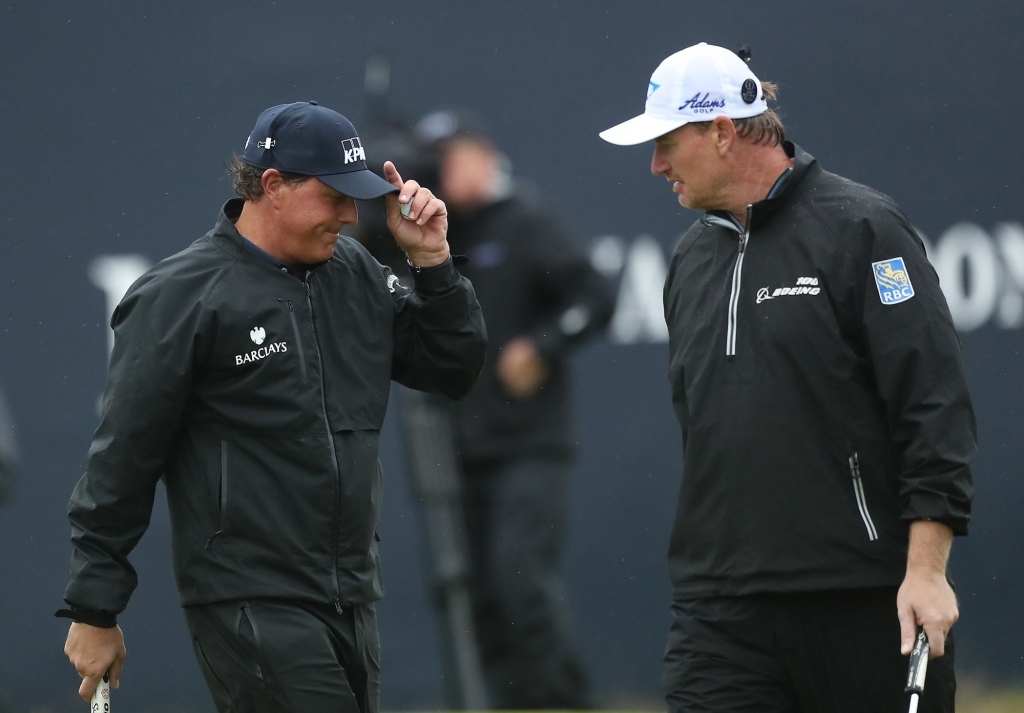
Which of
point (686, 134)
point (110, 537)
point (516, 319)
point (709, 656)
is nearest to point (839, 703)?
point (709, 656)

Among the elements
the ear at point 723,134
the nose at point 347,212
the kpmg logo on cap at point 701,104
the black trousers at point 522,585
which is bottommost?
the black trousers at point 522,585

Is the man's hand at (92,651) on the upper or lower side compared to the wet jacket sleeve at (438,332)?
lower

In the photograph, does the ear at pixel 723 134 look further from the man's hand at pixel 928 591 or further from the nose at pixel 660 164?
the man's hand at pixel 928 591

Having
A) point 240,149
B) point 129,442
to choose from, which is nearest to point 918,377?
point 129,442

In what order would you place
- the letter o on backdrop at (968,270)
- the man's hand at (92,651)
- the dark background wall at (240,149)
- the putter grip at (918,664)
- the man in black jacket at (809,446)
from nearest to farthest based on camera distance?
1. the putter grip at (918,664)
2. the man in black jacket at (809,446)
3. the man's hand at (92,651)
4. the dark background wall at (240,149)
5. the letter o on backdrop at (968,270)

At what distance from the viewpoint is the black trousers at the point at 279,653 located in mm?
2613

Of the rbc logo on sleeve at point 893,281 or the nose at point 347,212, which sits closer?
the rbc logo on sleeve at point 893,281

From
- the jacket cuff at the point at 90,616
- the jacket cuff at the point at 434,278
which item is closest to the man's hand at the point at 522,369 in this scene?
the jacket cuff at the point at 434,278

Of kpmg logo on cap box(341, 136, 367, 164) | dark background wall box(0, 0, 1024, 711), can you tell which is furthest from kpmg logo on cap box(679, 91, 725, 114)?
dark background wall box(0, 0, 1024, 711)

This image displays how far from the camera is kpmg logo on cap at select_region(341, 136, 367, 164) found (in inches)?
110

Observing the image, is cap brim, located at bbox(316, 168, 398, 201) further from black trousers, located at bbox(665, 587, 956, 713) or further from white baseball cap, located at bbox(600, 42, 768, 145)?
black trousers, located at bbox(665, 587, 956, 713)

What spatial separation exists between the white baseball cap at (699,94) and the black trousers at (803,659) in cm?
101

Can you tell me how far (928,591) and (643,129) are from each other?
1.12 metres

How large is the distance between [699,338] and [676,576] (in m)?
0.51
